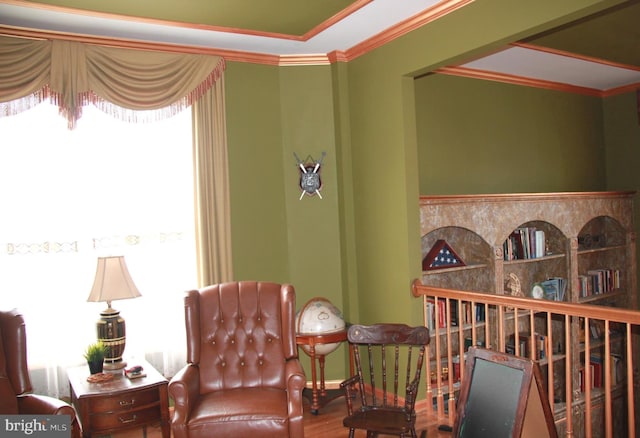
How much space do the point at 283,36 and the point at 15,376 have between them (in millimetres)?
3047

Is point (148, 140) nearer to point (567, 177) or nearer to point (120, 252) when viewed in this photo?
point (120, 252)

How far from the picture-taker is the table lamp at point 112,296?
148 inches

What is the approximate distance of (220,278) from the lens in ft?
15.2

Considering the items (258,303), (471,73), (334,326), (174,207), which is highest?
(471,73)

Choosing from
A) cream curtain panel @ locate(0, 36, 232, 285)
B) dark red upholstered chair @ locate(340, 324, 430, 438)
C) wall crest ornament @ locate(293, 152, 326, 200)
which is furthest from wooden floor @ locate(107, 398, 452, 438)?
wall crest ornament @ locate(293, 152, 326, 200)

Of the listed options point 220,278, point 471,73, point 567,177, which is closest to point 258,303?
point 220,278

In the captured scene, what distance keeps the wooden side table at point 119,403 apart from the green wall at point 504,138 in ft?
9.85

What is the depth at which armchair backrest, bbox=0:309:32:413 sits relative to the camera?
3.27 m

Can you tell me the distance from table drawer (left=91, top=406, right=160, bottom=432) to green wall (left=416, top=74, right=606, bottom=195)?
308cm

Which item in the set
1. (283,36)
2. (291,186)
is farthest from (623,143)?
(283,36)

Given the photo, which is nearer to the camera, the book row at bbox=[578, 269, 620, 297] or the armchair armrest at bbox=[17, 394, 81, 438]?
the armchair armrest at bbox=[17, 394, 81, 438]

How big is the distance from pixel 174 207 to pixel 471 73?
3218 mm

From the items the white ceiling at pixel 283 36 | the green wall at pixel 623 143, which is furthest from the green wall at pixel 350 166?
the green wall at pixel 623 143

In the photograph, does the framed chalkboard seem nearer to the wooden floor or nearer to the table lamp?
the wooden floor
